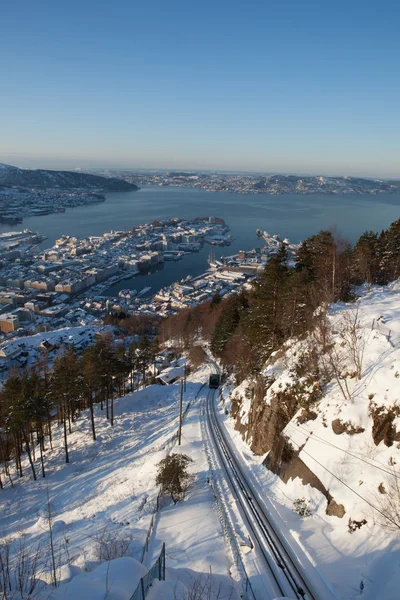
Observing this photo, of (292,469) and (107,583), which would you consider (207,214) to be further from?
(107,583)

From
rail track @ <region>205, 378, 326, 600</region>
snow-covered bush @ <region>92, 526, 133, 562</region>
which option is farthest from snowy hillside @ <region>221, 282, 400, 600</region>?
snow-covered bush @ <region>92, 526, 133, 562</region>

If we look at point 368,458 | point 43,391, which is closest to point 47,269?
point 43,391

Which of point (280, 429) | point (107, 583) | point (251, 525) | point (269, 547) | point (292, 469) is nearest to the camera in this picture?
point (107, 583)

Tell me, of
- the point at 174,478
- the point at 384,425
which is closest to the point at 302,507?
the point at 384,425

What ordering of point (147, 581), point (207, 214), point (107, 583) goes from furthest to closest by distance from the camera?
point (207, 214) → point (147, 581) → point (107, 583)

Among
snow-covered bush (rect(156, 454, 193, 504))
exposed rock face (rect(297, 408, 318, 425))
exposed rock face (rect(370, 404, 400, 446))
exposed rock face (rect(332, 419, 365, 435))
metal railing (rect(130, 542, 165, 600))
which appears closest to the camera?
metal railing (rect(130, 542, 165, 600))

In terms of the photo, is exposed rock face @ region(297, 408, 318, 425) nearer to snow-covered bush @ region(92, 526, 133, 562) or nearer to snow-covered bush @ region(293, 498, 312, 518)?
snow-covered bush @ region(293, 498, 312, 518)

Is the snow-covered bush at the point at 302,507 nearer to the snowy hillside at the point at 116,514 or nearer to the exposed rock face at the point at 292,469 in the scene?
the exposed rock face at the point at 292,469
